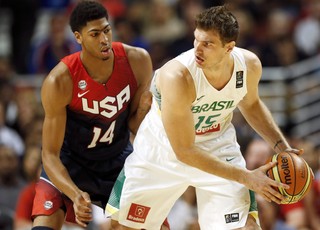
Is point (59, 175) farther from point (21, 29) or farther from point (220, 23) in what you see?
point (21, 29)

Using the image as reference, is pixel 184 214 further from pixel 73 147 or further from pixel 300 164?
pixel 300 164

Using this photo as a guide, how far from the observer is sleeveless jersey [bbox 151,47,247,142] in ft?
19.7

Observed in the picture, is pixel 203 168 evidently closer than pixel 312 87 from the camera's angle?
Yes

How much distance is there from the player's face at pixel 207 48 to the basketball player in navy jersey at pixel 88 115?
0.85m

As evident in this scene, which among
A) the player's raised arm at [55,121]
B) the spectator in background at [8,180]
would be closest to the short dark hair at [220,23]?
the player's raised arm at [55,121]

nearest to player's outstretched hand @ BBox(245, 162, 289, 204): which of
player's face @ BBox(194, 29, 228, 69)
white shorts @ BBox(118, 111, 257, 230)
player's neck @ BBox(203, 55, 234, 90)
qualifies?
white shorts @ BBox(118, 111, 257, 230)

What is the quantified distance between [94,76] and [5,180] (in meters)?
3.90

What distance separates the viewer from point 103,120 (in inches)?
259

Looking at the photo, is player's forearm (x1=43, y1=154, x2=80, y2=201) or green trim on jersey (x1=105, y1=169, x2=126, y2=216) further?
green trim on jersey (x1=105, y1=169, x2=126, y2=216)

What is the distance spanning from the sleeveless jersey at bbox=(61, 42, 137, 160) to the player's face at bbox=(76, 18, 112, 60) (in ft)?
0.54

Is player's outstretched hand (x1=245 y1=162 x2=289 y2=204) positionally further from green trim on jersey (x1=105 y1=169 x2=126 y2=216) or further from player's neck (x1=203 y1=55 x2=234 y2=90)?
green trim on jersey (x1=105 y1=169 x2=126 y2=216)

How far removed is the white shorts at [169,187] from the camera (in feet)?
20.0

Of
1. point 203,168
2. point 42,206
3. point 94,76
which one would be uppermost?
point 94,76

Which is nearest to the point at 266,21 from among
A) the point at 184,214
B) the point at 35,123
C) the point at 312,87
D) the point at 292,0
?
the point at 292,0
